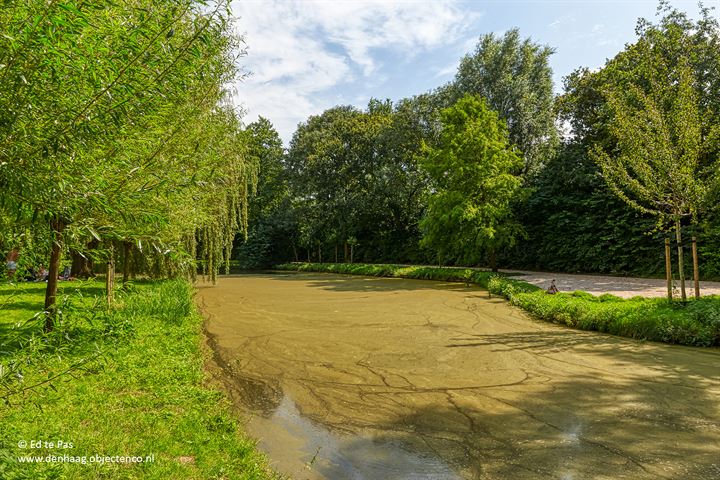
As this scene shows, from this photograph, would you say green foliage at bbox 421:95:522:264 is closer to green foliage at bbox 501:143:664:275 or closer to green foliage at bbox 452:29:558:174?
green foliage at bbox 501:143:664:275

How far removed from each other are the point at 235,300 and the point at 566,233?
51.4 ft

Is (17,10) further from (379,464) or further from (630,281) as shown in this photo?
(630,281)

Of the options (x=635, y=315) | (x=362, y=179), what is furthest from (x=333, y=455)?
(x=362, y=179)

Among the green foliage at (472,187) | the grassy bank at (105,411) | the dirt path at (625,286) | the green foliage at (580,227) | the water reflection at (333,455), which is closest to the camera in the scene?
the grassy bank at (105,411)

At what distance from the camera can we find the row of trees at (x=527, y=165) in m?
9.64

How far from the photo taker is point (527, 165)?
25.0 meters

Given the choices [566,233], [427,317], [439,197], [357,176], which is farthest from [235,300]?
[357,176]

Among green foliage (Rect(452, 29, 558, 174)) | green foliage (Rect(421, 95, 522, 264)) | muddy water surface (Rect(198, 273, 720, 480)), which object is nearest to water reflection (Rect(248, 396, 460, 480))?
muddy water surface (Rect(198, 273, 720, 480))

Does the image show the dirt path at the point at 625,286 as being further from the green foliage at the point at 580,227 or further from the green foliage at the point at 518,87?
the green foliage at the point at 518,87

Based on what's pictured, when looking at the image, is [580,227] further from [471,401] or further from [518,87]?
[471,401]

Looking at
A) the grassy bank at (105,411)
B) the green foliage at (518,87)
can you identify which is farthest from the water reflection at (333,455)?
the green foliage at (518,87)

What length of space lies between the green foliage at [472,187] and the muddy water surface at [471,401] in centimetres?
1022

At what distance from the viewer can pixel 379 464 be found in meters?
3.83

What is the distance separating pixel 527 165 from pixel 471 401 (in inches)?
871
